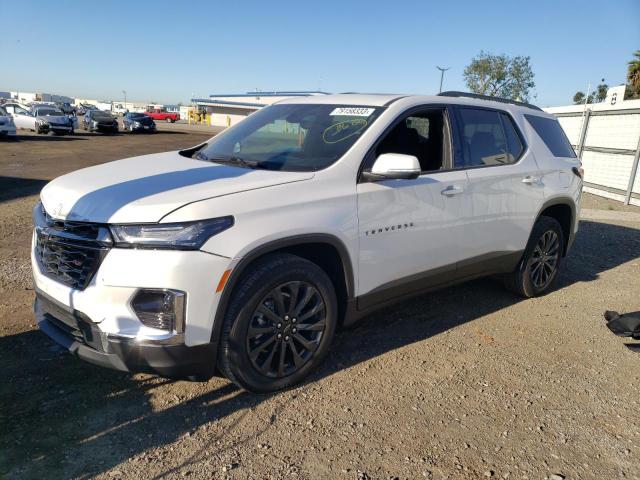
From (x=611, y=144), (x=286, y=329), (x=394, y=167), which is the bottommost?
(x=286, y=329)

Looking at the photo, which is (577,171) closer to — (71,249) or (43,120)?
(71,249)

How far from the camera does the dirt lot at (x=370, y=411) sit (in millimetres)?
2686

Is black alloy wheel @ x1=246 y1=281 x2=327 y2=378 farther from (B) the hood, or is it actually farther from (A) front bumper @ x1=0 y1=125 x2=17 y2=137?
(A) front bumper @ x1=0 y1=125 x2=17 y2=137

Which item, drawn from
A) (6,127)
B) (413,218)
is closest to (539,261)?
(413,218)

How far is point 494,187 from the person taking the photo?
442 centimetres

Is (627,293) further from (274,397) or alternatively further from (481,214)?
(274,397)

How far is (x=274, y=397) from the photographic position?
3.29 meters

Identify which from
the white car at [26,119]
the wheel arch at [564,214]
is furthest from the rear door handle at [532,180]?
the white car at [26,119]

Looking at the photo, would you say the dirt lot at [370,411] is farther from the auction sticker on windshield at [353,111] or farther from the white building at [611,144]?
the white building at [611,144]

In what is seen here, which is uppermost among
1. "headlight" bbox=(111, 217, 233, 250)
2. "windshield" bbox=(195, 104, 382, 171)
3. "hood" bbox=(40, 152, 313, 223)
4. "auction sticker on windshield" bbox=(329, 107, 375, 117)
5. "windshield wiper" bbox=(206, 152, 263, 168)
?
"auction sticker on windshield" bbox=(329, 107, 375, 117)

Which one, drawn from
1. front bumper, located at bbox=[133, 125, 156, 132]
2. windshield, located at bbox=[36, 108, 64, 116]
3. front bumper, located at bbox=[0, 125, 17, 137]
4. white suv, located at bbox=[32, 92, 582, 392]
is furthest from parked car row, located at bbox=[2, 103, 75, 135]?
white suv, located at bbox=[32, 92, 582, 392]

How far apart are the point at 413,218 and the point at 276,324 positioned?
1267mm

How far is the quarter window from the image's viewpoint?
4332 millimetres

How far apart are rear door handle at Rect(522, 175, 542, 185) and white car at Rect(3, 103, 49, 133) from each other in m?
28.4
